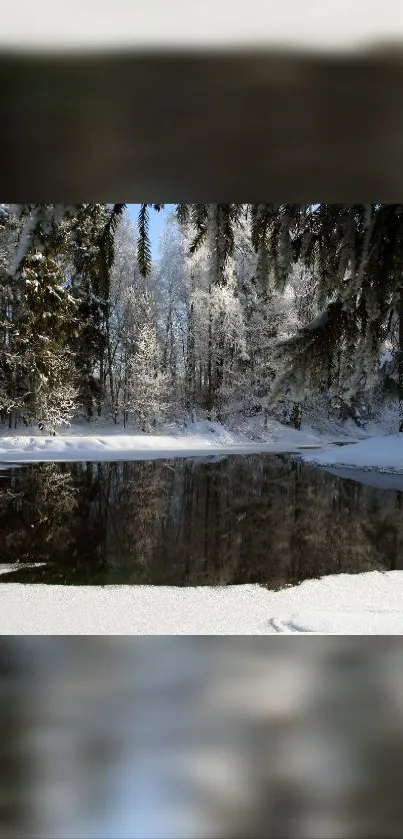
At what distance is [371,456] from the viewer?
9.59 meters

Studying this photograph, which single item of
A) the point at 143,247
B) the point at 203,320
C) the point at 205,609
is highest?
the point at 203,320

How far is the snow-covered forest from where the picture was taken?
1.84 metres

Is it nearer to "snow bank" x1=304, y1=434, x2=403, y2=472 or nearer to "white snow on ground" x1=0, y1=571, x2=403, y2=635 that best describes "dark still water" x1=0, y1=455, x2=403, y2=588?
"white snow on ground" x1=0, y1=571, x2=403, y2=635

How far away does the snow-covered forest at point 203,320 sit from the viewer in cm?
184

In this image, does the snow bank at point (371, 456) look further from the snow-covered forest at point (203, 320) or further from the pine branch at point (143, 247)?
the pine branch at point (143, 247)

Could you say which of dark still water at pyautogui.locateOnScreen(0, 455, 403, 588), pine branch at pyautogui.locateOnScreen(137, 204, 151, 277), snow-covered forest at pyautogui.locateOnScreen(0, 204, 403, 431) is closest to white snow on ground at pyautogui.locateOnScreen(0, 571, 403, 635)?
dark still water at pyautogui.locateOnScreen(0, 455, 403, 588)

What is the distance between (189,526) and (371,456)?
15.4 feet

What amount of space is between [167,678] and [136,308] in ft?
42.3
